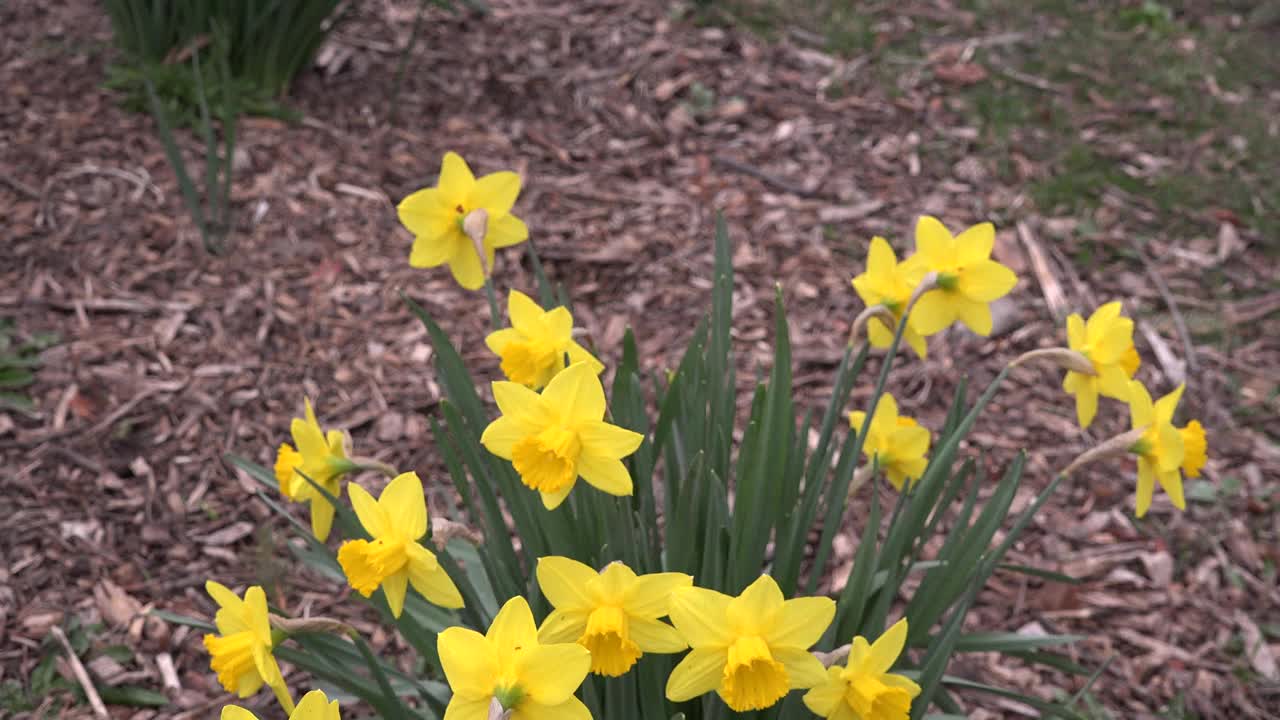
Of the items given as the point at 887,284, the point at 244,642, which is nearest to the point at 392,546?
the point at 244,642

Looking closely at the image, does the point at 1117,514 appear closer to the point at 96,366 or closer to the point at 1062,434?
the point at 1062,434

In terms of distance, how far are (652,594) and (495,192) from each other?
0.78m

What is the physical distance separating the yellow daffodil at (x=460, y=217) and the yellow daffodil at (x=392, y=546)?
470mm

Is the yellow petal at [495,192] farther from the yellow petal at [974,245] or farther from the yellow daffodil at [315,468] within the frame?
the yellow petal at [974,245]

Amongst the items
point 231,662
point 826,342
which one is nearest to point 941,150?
point 826,342

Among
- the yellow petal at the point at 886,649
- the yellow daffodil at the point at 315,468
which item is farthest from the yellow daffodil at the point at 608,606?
the yellow daffodil at the point at 315,468

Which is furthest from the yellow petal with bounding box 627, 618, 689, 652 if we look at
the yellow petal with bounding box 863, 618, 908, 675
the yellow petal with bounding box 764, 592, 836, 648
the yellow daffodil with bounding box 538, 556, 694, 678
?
the yellow petal with bounding box 863, 618, 908, 675

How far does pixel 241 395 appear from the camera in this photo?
2.81m

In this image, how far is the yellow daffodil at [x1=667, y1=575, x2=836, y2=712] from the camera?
1224 millimetres

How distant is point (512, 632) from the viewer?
1.20m

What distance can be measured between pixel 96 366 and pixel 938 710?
2.12 m

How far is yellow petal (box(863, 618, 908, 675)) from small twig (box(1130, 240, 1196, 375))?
217 centimetres

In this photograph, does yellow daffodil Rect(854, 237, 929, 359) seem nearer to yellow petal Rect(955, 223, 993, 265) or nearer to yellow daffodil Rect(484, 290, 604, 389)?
yellow petal Rect(955, 223, 993, 265)

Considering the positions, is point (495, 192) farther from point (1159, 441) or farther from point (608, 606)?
point (1159, 441)
